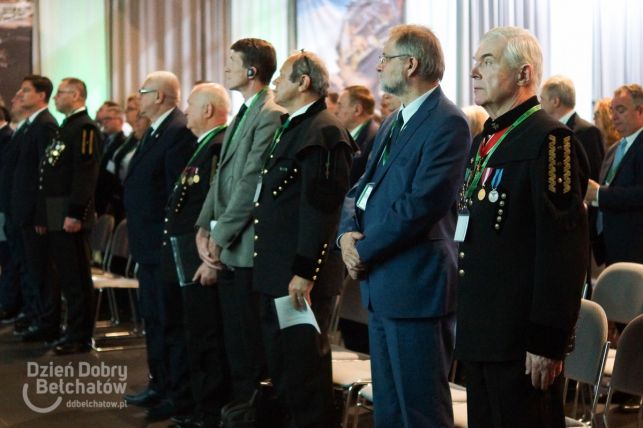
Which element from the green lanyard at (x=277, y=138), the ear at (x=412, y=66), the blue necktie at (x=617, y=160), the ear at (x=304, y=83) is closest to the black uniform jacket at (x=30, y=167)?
the green lanyard at (x=277, y=138)

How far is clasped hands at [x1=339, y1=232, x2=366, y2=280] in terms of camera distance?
2965 mm

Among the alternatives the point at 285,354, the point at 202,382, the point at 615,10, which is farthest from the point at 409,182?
the point at 615,10

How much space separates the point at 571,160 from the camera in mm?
2338

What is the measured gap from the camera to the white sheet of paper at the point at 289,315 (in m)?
3.49

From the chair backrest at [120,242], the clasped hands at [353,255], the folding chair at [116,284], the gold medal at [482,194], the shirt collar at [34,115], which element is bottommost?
the folding chair at [116,284]

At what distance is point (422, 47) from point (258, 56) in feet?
4.25

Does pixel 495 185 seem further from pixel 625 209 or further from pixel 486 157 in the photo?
pixel 625 209

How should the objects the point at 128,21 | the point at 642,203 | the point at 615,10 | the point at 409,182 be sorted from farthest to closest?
the point at 128,21
the point at 615,10
the point at 642,203
the point at 409,182

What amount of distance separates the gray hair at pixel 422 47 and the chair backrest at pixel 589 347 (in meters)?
0.93

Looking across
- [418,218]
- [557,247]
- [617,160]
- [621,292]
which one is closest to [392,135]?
[418,218]

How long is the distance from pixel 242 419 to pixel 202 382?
0.40 meters

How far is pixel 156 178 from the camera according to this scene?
15.5ft

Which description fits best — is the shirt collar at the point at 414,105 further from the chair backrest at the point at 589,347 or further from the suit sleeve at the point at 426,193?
the chair backrest at the point at 589,347

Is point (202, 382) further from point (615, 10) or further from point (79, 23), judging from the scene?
point (79, 23)
